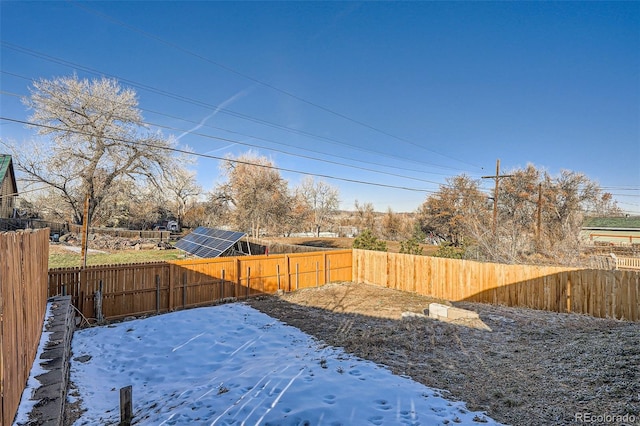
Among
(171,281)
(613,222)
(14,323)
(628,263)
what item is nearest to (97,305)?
(171,281)

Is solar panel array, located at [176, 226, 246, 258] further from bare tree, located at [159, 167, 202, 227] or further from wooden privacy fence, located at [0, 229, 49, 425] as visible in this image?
bare tree, located at [159, 167, 202, 227]

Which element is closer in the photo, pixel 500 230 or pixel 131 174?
pixel 500 230

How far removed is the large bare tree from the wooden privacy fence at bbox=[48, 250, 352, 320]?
14.3 metres

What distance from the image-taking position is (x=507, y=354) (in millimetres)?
6203

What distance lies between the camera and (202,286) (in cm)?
1074

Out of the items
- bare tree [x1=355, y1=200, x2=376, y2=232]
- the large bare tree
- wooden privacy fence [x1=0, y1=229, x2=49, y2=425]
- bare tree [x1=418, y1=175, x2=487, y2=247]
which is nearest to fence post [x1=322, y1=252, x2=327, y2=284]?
wooden privacy fence [x1=0, y1=229, x2=49, y2=425]

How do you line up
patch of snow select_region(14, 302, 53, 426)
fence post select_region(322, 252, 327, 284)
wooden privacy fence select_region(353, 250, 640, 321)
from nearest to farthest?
1. patch of snow select_region(14, 302, 53, 426)
2. wooden privacy fence select_region(353, 250, 640, 321)
3. fence post select_region(322, 252, 327, 284)

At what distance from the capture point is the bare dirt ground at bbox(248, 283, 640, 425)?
4.14 meters

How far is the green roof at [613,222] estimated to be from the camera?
3165 centimetres

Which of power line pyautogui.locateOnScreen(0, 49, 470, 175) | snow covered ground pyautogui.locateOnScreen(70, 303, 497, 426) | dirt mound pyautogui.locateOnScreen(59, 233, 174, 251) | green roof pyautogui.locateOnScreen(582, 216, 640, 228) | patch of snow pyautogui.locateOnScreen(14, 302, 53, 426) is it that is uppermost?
power line pyautogui.locateOnScreen(0, 49, 470, 175)

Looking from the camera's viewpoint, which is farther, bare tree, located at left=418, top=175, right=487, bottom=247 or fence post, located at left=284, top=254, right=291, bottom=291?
bare tree, located at left=418, top=175, right=487, bottom=247

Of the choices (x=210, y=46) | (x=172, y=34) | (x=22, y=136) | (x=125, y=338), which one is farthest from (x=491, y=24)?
(x=22, y=136)

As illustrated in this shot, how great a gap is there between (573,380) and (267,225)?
90.7 ft

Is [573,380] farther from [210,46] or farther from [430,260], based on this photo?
[210,46]
